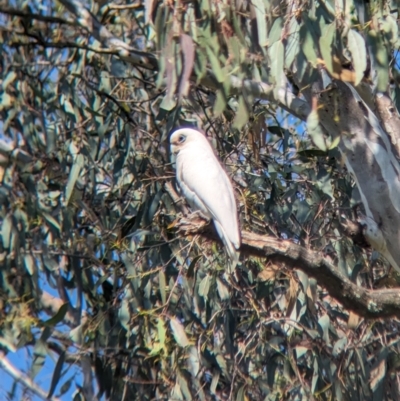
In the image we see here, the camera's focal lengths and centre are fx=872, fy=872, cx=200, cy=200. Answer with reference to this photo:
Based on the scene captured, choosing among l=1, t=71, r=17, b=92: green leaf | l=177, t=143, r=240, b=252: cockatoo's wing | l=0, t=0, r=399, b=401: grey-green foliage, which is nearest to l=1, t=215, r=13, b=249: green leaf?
l=0, t=0, r=399, b=401: grey-green foliage

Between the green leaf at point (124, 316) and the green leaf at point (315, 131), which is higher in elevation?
the green leaf at point (315, 131)

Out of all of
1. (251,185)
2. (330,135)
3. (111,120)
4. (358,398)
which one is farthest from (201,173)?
(358,398)

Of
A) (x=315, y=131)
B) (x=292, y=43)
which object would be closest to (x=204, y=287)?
(x=315, y=131)

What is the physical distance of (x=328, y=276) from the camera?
256 centimetres

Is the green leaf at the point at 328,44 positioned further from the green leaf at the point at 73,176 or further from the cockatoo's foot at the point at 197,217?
the green leaf at the point at 73,176

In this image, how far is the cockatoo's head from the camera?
3.68 metres

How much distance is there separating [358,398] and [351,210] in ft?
2.32

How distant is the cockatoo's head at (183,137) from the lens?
3.68 metres

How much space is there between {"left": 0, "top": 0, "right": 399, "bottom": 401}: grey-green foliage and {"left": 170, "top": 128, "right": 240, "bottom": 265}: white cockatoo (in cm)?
10

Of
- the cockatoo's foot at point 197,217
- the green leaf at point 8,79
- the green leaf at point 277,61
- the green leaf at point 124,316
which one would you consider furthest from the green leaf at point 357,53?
the green leaf at point 8,79

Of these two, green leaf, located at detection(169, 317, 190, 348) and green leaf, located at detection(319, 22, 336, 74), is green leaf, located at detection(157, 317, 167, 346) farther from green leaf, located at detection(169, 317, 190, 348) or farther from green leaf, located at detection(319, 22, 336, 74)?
green leaf, located at detection(319, 22, 336, 74)

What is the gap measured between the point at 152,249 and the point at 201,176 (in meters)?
0.36

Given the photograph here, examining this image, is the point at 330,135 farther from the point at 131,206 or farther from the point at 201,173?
the point at 131,206

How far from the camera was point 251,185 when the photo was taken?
353 centimetres
